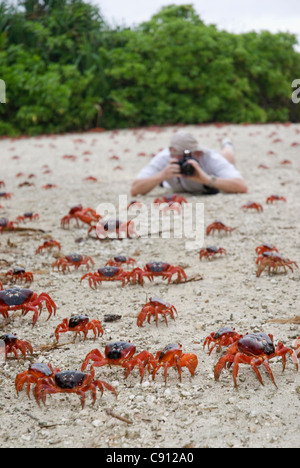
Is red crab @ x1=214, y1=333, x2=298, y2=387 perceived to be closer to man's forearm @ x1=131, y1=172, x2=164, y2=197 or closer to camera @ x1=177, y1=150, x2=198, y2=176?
camera @ x1=177, y1=150, x2=198, y2=176

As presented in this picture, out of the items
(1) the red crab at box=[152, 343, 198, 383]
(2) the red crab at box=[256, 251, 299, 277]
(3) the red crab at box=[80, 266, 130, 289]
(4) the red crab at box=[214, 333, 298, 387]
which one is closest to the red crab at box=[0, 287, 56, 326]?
(3) the red crab at box=[80, 266, 130, 289]

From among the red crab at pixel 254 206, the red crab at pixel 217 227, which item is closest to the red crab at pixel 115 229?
the red crab at pixel 217 227

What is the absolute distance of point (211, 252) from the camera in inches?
176

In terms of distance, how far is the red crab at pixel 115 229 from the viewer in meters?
5.18

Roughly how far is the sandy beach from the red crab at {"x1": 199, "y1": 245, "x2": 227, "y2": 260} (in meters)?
0.06

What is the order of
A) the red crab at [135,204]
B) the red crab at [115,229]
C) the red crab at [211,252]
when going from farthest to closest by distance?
the red crab at [135,204] → the red crab at [115,229] → the red crab at [211,252]

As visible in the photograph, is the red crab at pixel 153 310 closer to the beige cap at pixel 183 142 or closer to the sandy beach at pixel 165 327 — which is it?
the sandy beach at pixel 165 327

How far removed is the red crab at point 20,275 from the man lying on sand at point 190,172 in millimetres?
3149

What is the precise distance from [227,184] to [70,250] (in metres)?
2.96

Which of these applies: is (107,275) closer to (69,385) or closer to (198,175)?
(69,385)

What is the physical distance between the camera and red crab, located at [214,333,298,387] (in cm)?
240

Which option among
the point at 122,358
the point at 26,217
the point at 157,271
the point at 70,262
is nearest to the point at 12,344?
the point at 122,358

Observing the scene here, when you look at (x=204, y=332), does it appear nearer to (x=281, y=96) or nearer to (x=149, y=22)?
(x=149, y=22)

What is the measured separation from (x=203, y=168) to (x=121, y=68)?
13927mm
